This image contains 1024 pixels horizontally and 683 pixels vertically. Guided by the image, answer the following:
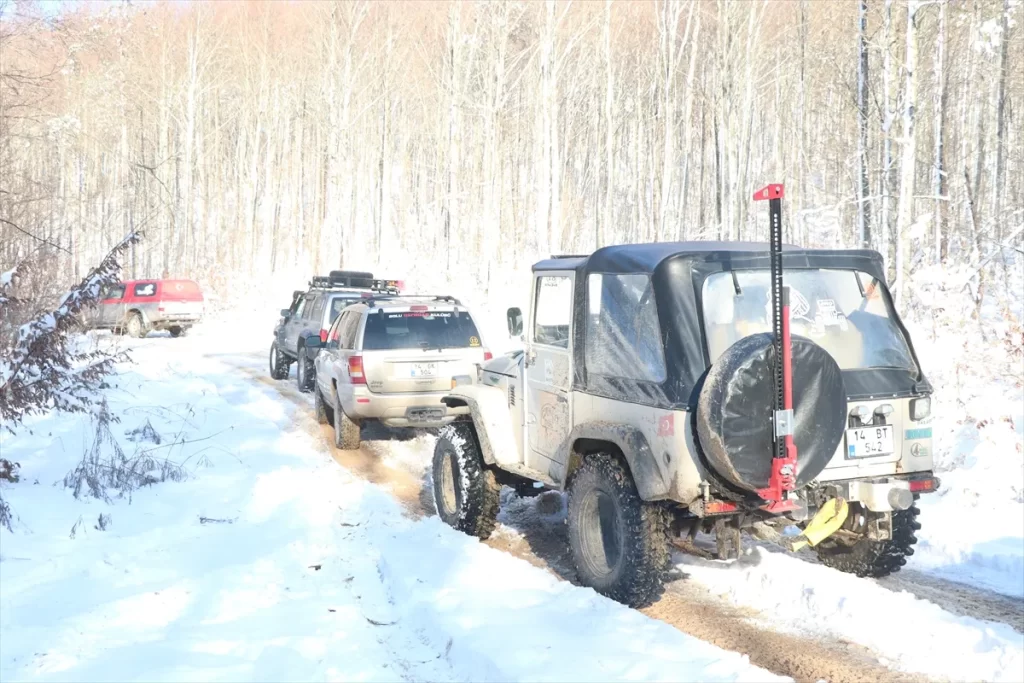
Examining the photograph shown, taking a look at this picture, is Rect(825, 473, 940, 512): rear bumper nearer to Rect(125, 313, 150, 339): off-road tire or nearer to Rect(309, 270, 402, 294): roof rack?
Rect(309, 270, 402, 294): roof rack

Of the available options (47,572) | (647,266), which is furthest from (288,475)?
(647,266)

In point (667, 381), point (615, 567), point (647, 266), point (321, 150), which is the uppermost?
point (321, 150)

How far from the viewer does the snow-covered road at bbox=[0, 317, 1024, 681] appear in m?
4.71

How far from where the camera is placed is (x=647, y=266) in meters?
5.40

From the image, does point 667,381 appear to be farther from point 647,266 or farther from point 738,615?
point 738,615

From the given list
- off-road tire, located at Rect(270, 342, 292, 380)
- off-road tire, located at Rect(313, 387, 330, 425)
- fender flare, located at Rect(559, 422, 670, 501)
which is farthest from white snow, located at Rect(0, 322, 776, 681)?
off-road tire, located at Rect(270, 342, 292, 380)

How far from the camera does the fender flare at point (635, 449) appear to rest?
5.11m

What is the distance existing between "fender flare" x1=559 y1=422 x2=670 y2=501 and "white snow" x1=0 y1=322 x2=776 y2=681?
2.64 ft

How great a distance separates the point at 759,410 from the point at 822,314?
1062 mm

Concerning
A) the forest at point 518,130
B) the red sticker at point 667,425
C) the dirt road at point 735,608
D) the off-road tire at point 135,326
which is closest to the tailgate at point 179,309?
the off-road tire at point 135,326

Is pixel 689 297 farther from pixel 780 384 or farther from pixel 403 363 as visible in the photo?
pixel 403 363

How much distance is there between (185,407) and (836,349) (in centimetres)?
1108

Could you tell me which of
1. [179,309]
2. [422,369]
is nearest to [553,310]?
[422,369]

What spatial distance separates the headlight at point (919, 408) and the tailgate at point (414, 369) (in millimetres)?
6380
